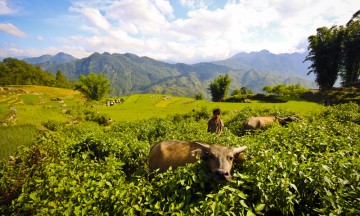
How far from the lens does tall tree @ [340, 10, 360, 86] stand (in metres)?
60.6

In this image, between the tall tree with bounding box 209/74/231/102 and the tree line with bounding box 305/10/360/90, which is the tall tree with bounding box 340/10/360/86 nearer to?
the tree line with bounding box 305/10/360/90

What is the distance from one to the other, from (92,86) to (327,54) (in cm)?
6952

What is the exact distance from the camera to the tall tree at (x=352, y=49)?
60625 mm

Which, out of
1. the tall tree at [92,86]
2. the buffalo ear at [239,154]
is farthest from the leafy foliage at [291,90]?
the buffalo ear at [239,154]

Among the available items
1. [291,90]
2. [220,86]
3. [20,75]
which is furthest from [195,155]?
[20,75]

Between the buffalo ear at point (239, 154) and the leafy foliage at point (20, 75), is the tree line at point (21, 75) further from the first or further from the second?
the buffalo ear at point (239, 154)

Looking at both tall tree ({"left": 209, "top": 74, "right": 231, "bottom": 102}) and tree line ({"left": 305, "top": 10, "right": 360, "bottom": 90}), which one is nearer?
tree line ({"left": 305, "top": 10, "right": 360, "bottom": 90})

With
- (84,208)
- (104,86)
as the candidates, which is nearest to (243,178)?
(84,208)

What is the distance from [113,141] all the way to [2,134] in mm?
25625

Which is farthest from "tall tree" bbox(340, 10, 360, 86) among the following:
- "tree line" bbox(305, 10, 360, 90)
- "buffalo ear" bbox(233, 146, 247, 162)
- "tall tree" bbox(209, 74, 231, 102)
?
"buffalo ear" bbox(233, 146, 247, 162)

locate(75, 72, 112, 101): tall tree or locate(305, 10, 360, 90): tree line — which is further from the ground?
locate(305, 10, 360, 90): tree line

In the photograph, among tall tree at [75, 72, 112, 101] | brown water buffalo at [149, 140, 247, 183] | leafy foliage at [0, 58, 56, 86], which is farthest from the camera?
leafy foliage at [0, 58, 56, 86]

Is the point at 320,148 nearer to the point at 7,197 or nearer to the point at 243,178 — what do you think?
the point at 243,178

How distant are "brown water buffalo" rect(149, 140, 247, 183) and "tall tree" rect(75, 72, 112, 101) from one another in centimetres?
7286
